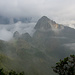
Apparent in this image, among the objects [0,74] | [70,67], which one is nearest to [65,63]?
[70,67]

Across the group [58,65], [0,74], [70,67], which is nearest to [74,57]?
[70,67]

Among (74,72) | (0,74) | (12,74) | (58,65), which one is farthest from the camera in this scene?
(12,74)

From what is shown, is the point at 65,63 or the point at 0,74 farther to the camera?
the point at 0,74

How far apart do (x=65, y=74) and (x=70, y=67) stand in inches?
146

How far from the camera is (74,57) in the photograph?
49531mm

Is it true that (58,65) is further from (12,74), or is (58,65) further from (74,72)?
(12,74)

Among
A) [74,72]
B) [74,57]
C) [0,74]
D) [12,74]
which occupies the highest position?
[74,57]

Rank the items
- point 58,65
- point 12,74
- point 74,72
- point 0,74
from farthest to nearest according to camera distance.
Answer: point 12,74, point 0,74, point 58,65, point 74,72

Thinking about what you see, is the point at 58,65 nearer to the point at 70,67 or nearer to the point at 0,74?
the point at 70,67

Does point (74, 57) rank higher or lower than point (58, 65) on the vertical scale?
higher

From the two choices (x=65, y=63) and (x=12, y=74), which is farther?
(x=12, y=74)

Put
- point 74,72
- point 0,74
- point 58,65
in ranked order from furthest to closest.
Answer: point 0,74
point 58,65
point 74,72

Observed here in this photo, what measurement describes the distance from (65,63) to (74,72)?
193 inches

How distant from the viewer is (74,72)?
49.4 m
